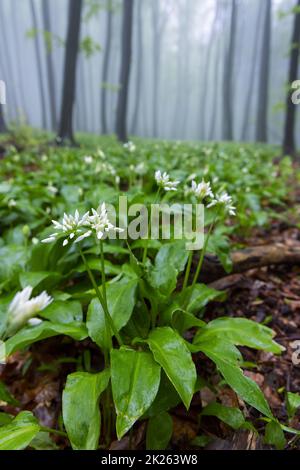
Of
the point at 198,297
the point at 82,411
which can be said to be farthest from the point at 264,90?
the point at 82,411

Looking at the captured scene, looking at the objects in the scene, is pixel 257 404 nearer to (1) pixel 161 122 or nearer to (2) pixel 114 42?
(2) pixel 114 42

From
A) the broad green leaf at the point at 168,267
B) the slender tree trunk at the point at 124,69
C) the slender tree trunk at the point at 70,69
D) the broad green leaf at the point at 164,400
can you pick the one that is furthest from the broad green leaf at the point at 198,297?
the slender tree trunk at the point at 124,69

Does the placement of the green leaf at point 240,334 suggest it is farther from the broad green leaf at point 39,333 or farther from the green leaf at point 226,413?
the broad green leaf at point 39,333

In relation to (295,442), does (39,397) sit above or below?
below

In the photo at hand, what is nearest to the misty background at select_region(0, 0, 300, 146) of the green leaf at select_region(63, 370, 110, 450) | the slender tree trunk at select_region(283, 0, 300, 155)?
the slender tree trunk at select_region(283, 0, 300, 155)

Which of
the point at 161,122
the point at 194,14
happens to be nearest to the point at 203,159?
the point at 194,14

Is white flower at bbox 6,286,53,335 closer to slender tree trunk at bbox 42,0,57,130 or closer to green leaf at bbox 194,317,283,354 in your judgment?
green leaf at bbox 194,317,283,354
